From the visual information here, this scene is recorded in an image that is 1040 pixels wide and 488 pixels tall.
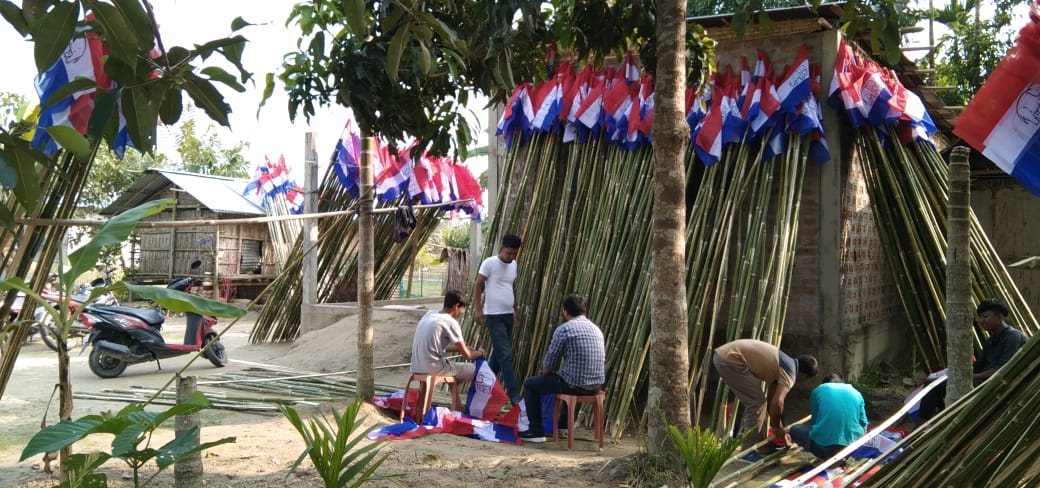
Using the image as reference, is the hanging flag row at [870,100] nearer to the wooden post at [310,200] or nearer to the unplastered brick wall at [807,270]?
the unplastered brick wall at [807,270]

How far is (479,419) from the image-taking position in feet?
16.9

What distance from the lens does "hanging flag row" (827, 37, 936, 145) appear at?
17.2ft

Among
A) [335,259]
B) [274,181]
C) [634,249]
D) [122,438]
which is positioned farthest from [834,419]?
[274,181]

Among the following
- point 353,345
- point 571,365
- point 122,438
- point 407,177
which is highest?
point 407,177

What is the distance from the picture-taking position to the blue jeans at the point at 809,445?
398 centimetres

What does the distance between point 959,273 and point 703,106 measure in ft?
8.95

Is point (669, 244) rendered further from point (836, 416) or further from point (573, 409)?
point (573, 409)

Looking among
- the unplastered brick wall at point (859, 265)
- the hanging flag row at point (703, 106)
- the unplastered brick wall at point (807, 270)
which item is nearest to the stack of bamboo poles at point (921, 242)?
the unplastered brick wall at point (859, 265)

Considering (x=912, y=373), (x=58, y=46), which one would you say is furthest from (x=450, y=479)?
(x=912, y=373)

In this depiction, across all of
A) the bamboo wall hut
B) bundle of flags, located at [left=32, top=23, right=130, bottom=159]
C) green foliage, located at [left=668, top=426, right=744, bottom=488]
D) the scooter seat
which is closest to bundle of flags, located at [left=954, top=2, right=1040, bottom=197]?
green foliage, located at [left=668, top=426, right=744, bottom=488]

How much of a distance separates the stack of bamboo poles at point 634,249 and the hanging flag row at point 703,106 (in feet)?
0.38

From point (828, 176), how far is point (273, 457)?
4.04 metres

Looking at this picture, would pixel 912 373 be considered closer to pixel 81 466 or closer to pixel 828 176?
pixel 828 176

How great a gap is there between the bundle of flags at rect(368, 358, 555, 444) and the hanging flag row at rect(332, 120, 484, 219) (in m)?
4.17
